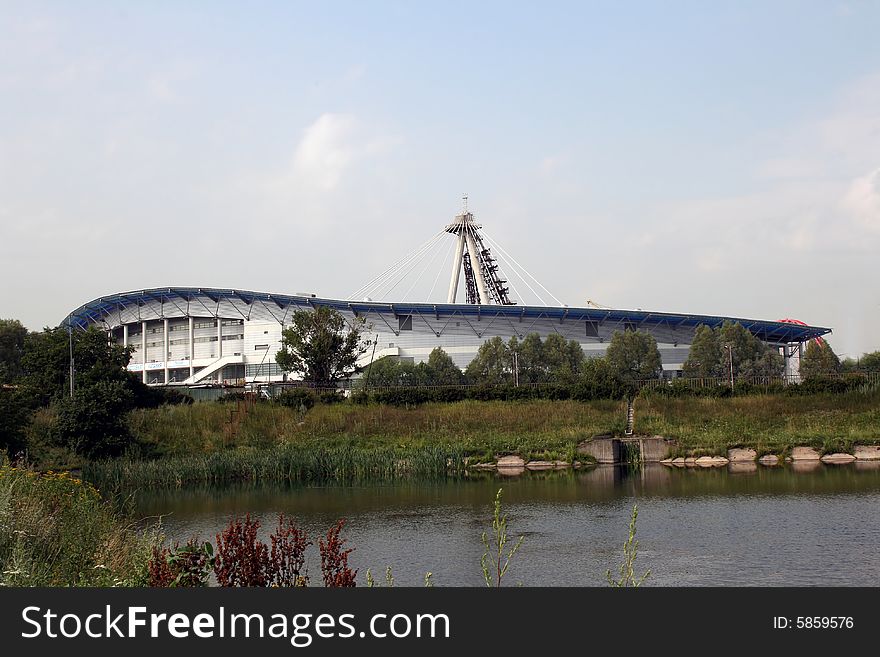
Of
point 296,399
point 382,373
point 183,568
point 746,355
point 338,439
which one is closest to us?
point 183,568

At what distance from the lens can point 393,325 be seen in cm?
7825

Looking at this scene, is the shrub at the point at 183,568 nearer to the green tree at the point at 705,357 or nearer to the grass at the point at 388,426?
the grass at the point at 388,426

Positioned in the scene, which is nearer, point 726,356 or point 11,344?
point 726,356

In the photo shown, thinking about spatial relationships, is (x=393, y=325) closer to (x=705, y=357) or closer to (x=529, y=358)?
(x=529, y=358)

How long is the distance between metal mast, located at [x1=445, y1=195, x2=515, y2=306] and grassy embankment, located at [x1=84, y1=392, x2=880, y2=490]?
145ft

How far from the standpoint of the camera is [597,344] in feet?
257

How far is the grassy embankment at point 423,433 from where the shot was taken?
103 ft

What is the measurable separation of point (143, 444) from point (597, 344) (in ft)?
167

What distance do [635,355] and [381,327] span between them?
24372 mm

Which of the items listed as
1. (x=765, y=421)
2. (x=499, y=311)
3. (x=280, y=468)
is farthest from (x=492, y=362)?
(x=280, y=468)

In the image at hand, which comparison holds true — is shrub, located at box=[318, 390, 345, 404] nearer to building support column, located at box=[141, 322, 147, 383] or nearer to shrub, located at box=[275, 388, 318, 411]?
shrub, located at box=[275, 388, 318, 411]

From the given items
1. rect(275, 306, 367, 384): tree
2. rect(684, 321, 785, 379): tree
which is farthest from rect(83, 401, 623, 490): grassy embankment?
rect(684, 321, 785, 379): tree

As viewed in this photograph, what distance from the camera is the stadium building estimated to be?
77.2m
